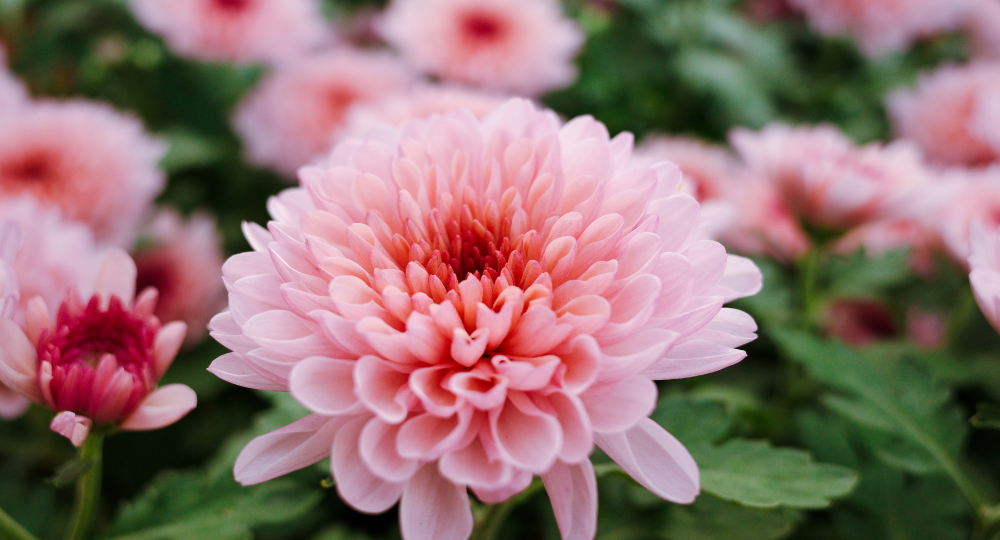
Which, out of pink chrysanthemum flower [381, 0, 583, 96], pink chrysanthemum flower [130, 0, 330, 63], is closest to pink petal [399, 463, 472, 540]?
pink chrysanthemum flower [381, 0, 583, 96]

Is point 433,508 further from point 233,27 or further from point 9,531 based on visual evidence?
point 233,27

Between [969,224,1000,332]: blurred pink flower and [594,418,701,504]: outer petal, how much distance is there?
0.33 meters

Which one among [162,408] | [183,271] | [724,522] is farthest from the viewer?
[183,271]

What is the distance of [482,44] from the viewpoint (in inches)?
62.6

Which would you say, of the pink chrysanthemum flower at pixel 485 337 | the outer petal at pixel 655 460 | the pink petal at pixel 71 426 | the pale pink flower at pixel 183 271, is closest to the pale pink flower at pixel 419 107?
the pale pink flower at pixel 183 271

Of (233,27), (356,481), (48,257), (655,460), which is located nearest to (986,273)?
(655,460)

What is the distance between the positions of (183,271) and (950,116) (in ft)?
5.75

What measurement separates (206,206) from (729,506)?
1420mm

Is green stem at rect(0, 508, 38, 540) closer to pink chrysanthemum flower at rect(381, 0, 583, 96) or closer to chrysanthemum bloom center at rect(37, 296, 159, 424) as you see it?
chrysanthemum bloom center at rect(37, 296, 159, 424)

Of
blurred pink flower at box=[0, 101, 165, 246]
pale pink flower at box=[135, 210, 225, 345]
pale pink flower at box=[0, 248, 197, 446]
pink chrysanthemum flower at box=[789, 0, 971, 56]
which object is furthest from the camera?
pink chrysanthemum flower at box=[789, 0, 971, 56]

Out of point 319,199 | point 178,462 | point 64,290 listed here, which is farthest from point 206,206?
point 319,199

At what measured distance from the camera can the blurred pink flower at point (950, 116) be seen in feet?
4.82

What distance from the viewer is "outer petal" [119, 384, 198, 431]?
1.87ft

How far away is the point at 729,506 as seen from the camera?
0.78m
